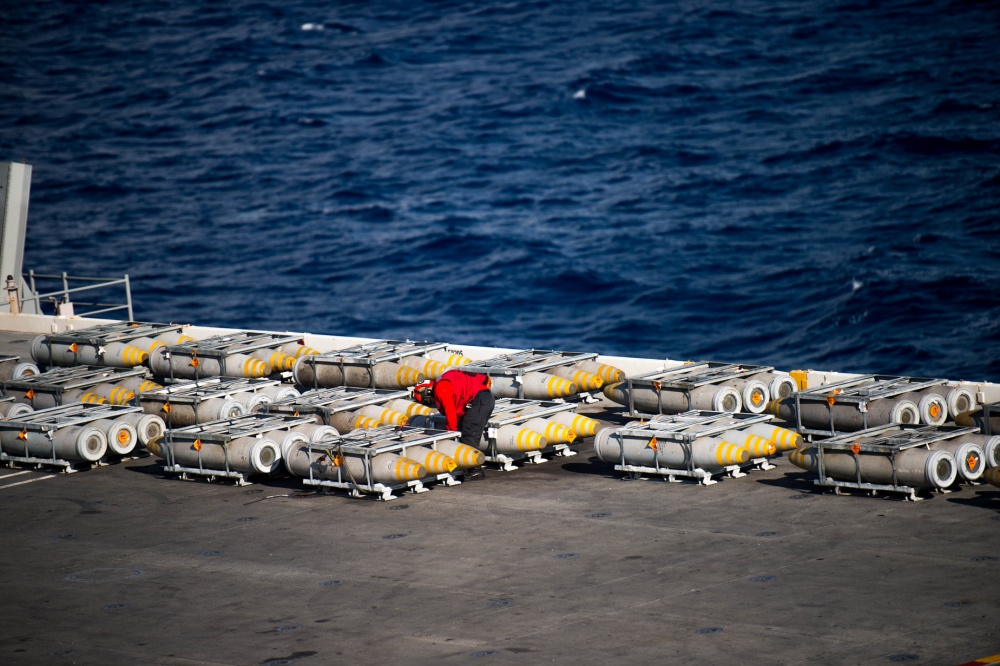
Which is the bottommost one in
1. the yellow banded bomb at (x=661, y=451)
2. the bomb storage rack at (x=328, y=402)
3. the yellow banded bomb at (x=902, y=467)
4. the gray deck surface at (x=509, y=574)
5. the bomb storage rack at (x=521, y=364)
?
the gray deck surface at (x=509, y=574)

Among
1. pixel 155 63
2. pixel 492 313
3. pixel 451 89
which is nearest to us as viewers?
pixel 492 313

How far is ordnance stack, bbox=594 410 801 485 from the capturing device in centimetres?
2191

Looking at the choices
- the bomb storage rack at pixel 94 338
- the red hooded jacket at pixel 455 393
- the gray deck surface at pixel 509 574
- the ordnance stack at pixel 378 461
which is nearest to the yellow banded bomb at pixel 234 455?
the ordnance stack at pixel 378 461

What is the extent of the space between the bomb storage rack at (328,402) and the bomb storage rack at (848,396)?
766cm

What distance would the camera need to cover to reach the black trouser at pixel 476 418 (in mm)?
23062

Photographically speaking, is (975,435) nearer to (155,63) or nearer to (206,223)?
(206,223)

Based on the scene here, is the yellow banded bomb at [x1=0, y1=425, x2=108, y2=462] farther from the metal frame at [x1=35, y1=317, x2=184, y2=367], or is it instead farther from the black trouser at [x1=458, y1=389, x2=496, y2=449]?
the black trouser at [x1=458, y1=389, x2=496, y2=449]

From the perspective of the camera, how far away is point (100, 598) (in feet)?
59.9

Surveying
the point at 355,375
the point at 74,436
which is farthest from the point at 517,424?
the point at 74,436

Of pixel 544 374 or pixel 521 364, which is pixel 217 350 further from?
pixel 544 374

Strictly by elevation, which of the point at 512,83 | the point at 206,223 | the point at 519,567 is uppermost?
the point at 512,83

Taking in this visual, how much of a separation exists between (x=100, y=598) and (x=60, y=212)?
6960 cm

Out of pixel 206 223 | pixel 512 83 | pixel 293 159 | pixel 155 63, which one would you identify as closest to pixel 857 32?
pixel 512 83

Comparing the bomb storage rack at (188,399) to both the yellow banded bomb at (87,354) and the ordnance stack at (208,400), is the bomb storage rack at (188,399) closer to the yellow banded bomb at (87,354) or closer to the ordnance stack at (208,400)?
the ordnance stack at (208,400)
